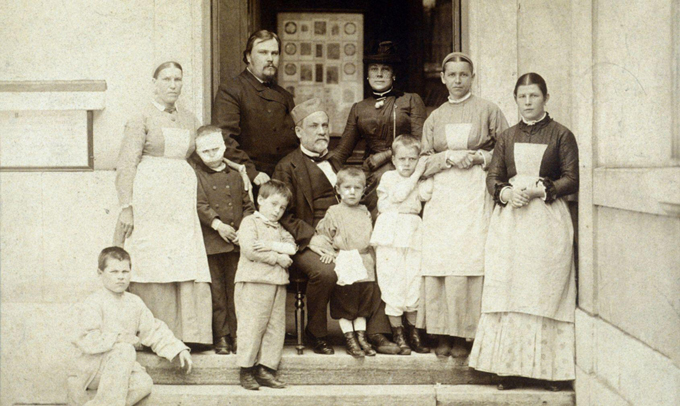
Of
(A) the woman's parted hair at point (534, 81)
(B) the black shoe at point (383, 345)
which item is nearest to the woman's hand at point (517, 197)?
(A) the woman's parted hair at point (534, 81)

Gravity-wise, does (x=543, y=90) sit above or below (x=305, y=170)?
above

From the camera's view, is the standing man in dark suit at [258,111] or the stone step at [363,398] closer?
the stone step at [363,398]

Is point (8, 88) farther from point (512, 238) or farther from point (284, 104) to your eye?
point (512, 238)

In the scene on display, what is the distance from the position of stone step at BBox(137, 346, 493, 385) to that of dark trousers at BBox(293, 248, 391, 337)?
203 millimetres

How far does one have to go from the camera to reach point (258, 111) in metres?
5.66

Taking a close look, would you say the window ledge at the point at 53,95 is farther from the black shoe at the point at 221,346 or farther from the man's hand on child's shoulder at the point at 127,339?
the black shoe at the point at 221,346

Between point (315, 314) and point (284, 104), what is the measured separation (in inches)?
66.1

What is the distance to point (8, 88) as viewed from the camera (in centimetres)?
542

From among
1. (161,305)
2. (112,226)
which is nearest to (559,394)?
(161,305)

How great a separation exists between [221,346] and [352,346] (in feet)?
2.95

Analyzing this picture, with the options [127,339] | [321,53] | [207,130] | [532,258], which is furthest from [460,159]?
[321,53]

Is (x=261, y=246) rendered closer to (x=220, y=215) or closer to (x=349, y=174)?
(x=220, y=215)

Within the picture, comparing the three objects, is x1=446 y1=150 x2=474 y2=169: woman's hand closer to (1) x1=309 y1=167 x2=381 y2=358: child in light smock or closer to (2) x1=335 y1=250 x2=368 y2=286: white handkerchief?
(1) x1=309 y1=167 x2=381 y2=358: child in light smock

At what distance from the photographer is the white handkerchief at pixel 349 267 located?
5051 mm
